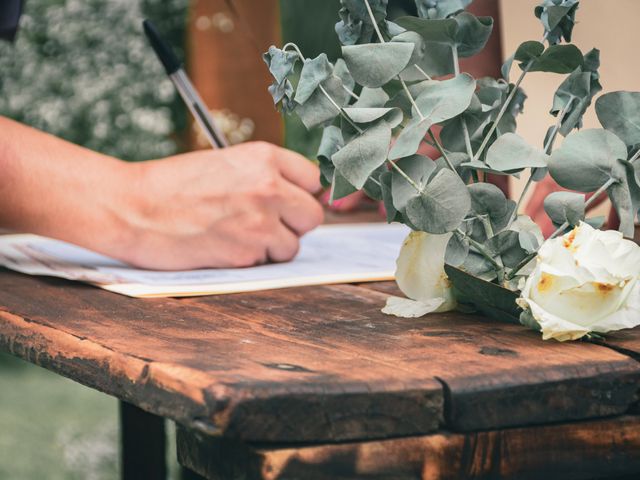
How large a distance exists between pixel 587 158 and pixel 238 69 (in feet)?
10.7

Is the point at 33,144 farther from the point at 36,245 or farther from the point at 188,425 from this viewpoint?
the point at 188,425

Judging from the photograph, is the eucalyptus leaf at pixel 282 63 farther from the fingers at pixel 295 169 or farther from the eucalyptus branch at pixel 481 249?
the fingers at pixel 295 169

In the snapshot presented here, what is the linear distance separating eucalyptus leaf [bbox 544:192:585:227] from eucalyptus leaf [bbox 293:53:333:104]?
0.18 meters

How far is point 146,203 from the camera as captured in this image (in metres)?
1.08

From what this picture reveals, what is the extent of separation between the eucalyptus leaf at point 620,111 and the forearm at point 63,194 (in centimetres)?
56

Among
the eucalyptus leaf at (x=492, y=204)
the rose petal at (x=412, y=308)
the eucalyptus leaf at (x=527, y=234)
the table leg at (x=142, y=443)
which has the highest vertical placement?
the eucalyptus leaf at (x=492, y=204)

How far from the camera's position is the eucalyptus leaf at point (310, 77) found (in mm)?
653

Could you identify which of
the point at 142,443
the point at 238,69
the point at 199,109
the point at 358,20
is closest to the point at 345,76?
the point at 358,20

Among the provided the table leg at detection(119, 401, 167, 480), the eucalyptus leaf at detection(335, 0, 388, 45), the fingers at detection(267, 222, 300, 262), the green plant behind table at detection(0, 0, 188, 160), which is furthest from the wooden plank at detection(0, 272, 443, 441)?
the green plant behind table at detection(0, 0, 188, 160)

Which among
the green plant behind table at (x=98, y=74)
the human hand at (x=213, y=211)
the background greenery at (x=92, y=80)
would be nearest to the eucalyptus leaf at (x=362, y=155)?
the human hand at (x=213, y=211)

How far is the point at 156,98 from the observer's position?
13.7 ft

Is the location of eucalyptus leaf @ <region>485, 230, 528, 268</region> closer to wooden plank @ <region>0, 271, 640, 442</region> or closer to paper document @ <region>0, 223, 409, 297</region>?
wooden plank @ <region>0, 271, 640, 442</region>

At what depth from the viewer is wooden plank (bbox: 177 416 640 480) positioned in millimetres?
487

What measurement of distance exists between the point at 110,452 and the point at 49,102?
1.60 m
